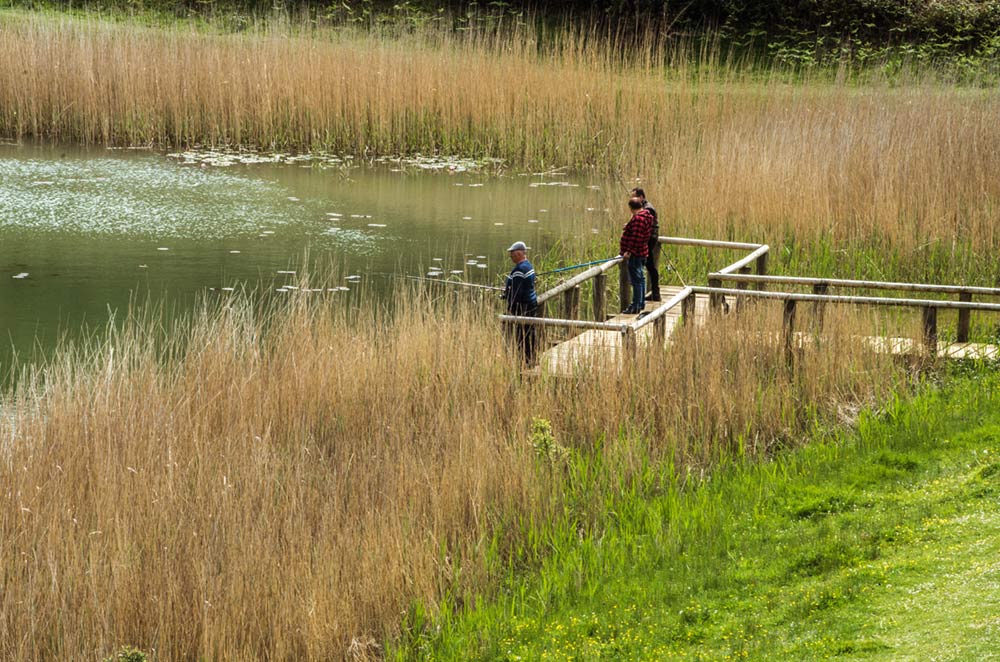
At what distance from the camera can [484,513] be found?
6.73 m

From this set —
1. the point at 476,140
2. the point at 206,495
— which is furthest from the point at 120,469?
the point at 476,140

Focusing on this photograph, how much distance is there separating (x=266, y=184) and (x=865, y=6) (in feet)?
47.0

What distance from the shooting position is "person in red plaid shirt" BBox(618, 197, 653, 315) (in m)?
10.6

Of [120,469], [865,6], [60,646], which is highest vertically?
[865,6]

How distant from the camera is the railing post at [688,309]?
901 centimetres

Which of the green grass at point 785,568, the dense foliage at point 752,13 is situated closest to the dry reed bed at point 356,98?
the dense foliage at point 752,13

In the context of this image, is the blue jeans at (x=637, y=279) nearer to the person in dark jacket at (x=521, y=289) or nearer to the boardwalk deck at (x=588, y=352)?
the boardwalk deck at (x=588, y=352)

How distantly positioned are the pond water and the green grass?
4.26 meters

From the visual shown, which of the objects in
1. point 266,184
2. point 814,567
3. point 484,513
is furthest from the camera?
point 266,184

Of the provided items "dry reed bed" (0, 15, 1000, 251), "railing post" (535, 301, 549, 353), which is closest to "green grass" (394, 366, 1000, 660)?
"railing post" (535, 301, 549, 353)

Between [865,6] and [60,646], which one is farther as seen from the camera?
[865,6]

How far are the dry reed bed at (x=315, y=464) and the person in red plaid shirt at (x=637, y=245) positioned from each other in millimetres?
1686

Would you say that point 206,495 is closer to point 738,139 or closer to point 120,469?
point 120,469

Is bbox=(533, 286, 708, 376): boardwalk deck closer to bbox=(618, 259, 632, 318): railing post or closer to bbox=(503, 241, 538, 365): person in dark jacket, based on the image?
bbox=(503, 241, 538, 365): person in dark jacket
